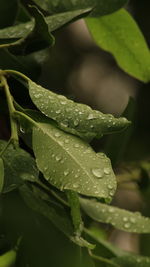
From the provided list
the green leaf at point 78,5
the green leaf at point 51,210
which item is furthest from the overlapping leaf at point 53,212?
the green leaf at point 78,5

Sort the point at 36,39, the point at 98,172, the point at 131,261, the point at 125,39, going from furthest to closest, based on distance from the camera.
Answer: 1. the point at 125,39
2. the point at 131,261
3. the point at 36,39
4. the point at 98,172

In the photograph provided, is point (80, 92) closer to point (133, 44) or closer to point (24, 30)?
point (133, 44)

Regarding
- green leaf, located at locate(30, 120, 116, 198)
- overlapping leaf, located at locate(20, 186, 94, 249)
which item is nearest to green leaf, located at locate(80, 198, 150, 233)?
overlapping leaf, located at locate(20, 186, 94, 249)

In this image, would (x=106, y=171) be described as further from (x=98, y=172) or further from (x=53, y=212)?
(x=53, y=212)

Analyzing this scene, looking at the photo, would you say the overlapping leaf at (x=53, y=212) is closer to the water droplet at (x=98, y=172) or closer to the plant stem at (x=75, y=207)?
the plant stem at (x=75, y=207)

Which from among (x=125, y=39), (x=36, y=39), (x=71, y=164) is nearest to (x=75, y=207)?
(x=71, y=164)

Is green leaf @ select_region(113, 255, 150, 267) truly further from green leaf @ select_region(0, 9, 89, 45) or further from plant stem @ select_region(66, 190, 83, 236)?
green leaf @ select_region(0, 9, 89, 45)

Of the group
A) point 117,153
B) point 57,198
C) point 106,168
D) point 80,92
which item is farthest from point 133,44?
point 80,92
